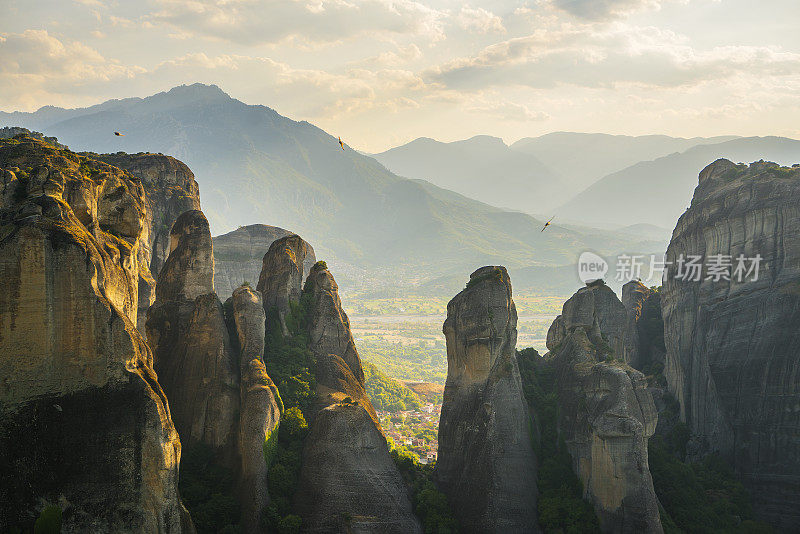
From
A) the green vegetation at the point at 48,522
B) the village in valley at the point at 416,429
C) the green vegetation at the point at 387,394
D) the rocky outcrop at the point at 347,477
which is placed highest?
the green vegetation at the point at 48,522

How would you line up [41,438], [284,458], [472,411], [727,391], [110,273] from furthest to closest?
1. [727,391]
2. [472,411]
3. [284,458]
4. [110,273]
5. [41,438]

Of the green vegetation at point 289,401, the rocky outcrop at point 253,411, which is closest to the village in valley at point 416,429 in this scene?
the green vegetation at point 289,401

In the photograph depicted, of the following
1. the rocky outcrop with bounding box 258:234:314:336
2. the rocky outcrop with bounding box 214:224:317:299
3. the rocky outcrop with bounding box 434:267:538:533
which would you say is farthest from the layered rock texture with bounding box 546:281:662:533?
the rocky outcrop with bounding box 214:224:317:299

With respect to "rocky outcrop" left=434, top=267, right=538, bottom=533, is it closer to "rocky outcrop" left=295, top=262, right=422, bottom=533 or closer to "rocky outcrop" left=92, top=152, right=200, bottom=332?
"rocky outcrop" left=295, top=262, right=422, bottom=533

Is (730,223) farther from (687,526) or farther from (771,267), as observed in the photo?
(687,526)

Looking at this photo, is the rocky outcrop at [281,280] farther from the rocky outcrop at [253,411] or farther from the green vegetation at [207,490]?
the green vegetation at [207,490]

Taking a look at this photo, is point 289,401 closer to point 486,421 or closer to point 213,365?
point 213,365

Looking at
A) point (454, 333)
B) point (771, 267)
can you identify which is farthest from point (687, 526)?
point (771, 267)
